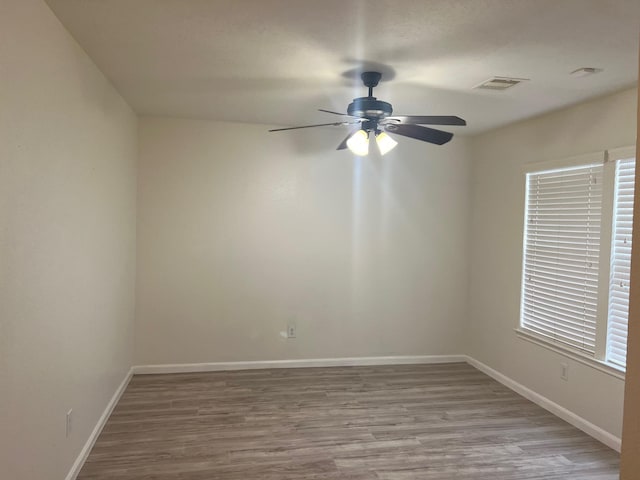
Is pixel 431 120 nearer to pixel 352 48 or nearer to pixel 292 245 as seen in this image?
pixel 352 48

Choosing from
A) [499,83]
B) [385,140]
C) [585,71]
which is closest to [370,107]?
[385,140]

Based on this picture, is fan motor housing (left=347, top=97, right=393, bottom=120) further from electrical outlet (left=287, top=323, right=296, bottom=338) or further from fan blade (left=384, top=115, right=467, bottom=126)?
electrical outlet (left=287, top=323, right=296, bottom=338)

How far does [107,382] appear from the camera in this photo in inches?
127

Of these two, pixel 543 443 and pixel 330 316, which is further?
pixel 330 316

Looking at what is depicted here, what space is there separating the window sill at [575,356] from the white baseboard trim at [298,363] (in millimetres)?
1071

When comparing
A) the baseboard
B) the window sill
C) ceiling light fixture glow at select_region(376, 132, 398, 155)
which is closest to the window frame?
the window sill

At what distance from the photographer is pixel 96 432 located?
2943 mm

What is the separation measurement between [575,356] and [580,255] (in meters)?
0.77

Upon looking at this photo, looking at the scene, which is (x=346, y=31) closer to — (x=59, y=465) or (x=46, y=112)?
(x=46, y=112)

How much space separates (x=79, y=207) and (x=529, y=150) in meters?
3.53

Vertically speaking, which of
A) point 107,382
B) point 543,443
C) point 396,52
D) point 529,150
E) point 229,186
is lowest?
point 543,443

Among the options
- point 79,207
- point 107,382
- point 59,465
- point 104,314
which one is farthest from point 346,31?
point 107,382

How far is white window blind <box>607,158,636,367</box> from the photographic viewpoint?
2988 millimetres

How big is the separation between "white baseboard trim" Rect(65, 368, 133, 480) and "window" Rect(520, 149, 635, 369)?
3448 mm
